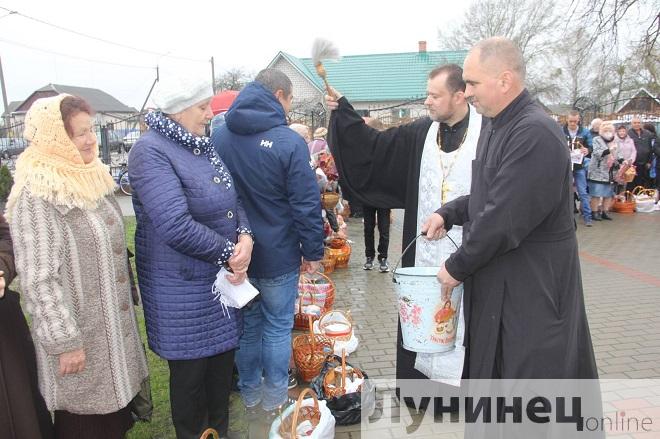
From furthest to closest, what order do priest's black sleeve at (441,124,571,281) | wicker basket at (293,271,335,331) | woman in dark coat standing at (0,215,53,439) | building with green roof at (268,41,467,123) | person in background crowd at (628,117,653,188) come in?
building with green roof at (268,41,467,123) < person in background crowd at (628,117,653,188) < wicker basket at (293,271,335,331) < woman in dark coat standing at (0,215,53,439) < priest's black sleeve at (441,124,571,281)

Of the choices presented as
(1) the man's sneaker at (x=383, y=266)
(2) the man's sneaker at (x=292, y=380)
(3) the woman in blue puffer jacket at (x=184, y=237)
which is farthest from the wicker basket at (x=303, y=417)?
(1) the man's sneaker at (x=383, y=266)

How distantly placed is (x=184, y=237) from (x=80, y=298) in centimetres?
51

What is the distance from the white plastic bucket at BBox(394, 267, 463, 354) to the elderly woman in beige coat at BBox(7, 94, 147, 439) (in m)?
1.34

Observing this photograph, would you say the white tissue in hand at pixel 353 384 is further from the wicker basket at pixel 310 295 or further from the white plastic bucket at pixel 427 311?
the wicker basket at pixel 310 295

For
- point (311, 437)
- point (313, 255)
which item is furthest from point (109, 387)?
point (313, 255)

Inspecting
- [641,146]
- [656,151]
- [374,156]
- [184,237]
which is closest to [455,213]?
[374,156]

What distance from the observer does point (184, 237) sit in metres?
2.28

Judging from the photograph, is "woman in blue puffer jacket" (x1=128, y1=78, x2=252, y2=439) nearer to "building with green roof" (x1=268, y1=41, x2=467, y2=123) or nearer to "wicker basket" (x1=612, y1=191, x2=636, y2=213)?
"wicker basket" (x1=612, y1=191, x2=636, y2=213)

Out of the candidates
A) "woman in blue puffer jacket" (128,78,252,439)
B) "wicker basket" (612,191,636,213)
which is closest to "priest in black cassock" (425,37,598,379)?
"woman in blue puffer jacket" (128,78,252,439)

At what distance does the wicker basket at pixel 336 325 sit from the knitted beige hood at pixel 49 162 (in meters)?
2.45

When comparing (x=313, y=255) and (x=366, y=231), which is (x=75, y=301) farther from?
(x=366, y=231)

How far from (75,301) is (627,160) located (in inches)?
444

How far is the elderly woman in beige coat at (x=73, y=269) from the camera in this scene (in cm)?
209

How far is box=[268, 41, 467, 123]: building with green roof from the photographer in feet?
105
